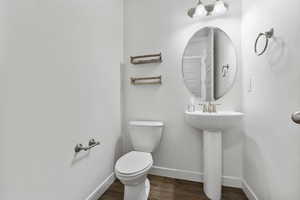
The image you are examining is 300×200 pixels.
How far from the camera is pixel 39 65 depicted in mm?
906

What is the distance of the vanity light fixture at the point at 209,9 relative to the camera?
4.96ft

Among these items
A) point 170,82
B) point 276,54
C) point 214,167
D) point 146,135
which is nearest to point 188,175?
point 214,167

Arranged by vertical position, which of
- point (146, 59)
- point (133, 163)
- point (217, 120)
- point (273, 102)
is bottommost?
point (133, 163)

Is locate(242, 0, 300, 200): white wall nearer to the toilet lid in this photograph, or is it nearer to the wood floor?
the wood floor

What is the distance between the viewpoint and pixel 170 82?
1803mm

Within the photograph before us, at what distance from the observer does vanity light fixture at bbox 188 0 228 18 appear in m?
1.51

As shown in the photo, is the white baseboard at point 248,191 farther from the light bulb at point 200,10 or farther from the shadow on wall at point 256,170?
the light bulb at point 200,10

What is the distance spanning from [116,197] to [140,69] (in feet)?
4.83

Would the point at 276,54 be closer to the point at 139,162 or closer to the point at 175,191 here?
the point at 139,162

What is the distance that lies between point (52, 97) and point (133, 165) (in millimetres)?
837

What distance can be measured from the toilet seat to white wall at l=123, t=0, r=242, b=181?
0.49m

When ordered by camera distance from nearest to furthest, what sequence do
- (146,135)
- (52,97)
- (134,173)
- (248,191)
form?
1. (52,97)
2. (134,173)
3. (248,191)
4. (146,135)

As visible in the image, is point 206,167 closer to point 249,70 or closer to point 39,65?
point 249,70

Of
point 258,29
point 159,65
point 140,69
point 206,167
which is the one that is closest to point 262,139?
point 206,167
